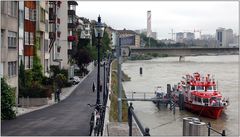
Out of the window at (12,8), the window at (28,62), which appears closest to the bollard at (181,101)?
the window at (28,62)

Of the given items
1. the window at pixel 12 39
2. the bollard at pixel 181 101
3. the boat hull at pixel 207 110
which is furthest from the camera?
the bollard at pixel 181 101

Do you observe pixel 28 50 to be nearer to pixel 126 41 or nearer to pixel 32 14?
pixel 32 14

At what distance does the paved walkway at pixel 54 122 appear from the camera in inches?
933

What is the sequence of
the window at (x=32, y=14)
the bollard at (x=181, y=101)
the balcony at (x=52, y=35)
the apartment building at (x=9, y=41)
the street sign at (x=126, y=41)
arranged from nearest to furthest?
the street sign at (x=126, y=41) < the apartment building at (x=9, y=41) < the window at (x=32, y=14) < the bollard at (x=181, y=101) < the balcony at (x=52, y=35)

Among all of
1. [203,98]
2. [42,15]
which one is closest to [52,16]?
[42,15]

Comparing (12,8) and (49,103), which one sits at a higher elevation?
(12,8)

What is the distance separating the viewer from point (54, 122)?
91.8ft

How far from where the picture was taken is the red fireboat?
4859 centimetres

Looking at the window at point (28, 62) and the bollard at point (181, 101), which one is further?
the bollard at point (181, 101)

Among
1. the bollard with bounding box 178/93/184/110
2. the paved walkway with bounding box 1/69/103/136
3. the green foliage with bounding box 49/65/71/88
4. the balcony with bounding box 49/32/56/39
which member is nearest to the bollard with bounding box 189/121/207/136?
the paved walkway with bounding box 1/69/103/136

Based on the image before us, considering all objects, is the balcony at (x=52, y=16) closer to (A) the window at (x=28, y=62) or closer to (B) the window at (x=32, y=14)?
(B) the window at (x=32, y=14)

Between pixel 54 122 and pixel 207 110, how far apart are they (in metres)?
25.5

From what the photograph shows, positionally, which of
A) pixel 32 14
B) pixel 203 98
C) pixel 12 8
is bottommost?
pixel 203 98

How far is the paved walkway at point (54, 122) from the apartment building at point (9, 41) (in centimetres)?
391
